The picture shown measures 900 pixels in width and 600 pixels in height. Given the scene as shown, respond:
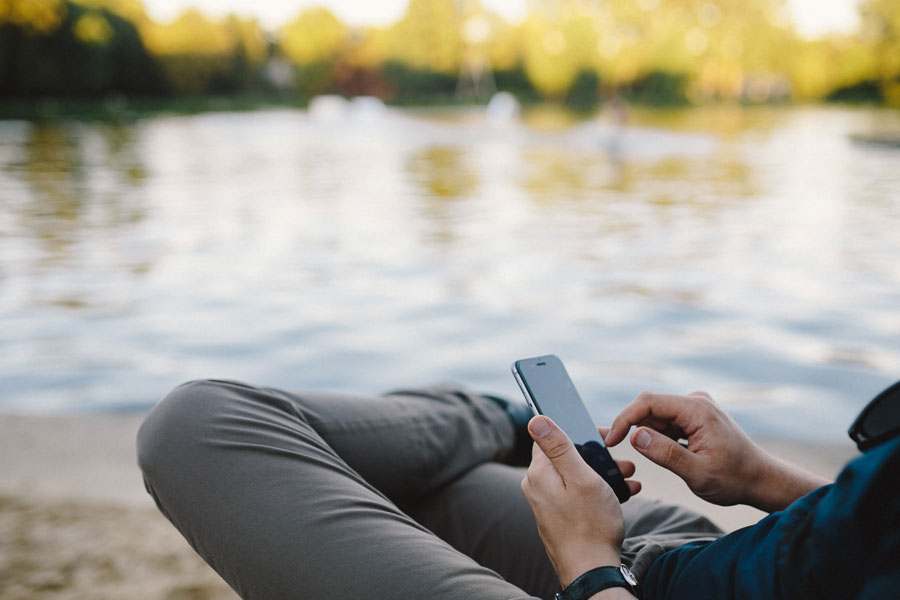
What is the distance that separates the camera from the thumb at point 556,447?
106 cm

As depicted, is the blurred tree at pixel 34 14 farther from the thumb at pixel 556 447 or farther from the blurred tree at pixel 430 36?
the thumb at pixel 556 447

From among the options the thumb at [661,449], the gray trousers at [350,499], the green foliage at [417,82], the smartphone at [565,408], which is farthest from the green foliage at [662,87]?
the thumb at [661,449]

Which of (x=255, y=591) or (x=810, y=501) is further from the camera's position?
(x=255, y=591)

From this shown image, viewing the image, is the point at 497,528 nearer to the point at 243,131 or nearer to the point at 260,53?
the point at 243,131

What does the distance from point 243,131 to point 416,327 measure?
20596mm

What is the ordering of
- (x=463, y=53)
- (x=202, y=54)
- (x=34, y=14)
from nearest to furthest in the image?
(x=34, y=14), (x=202, y=54), (x=463, y=53)

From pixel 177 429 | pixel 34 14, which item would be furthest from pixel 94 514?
pixel 34 14

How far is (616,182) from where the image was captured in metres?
11.8

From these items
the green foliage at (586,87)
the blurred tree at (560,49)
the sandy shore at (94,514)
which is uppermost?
the blurred tree at (560,49)

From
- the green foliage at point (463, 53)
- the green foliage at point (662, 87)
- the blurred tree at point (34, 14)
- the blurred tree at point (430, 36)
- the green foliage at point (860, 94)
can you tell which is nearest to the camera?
the blurred tree at point (34, 14)

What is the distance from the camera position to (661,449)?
1.20 m

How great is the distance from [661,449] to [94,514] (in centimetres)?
163

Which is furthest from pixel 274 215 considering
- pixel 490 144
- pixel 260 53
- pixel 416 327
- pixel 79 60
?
pixel 260 53

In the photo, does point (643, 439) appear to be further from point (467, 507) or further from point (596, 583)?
point (467, 507)
